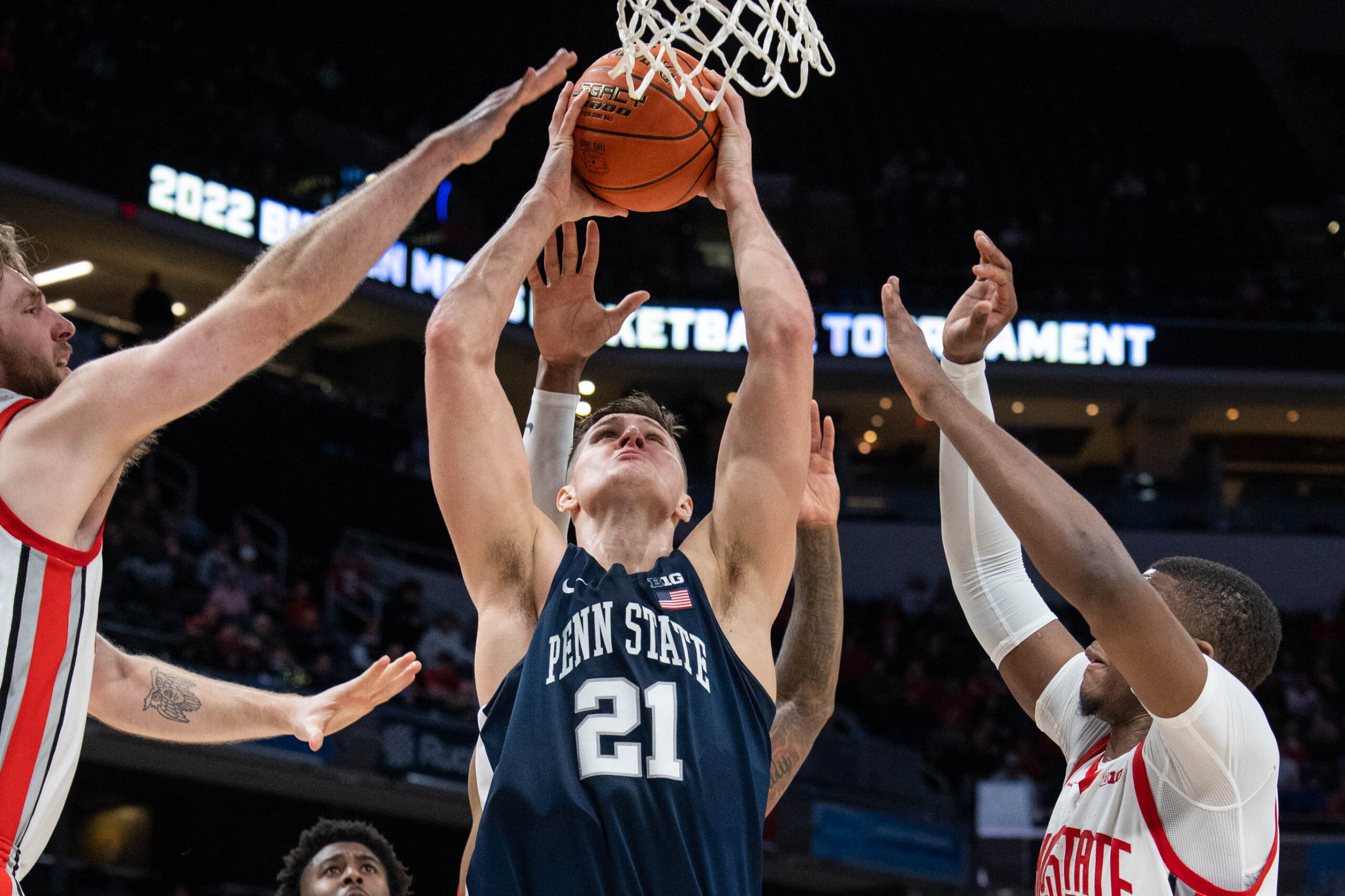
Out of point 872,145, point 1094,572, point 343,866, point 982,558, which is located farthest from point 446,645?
point 872,145

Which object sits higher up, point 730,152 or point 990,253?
point 730,152

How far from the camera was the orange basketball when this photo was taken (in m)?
3.39

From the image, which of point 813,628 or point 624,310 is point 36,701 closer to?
point 624,310

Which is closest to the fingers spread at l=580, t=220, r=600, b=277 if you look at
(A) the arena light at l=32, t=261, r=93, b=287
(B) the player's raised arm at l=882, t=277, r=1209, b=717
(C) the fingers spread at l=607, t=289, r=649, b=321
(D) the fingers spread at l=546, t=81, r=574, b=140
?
(C) the fingers spread at l=607, t=289, r=649, b=321

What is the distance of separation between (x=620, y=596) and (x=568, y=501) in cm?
53

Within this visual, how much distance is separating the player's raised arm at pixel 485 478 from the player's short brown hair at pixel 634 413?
37 centimetres

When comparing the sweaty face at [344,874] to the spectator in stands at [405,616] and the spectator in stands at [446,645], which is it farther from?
the spectator in stands at [405,616]

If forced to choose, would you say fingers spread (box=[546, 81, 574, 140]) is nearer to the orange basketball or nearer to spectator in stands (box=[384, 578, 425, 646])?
the orange basketball

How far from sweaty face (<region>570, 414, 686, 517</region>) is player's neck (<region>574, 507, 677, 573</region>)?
3cm

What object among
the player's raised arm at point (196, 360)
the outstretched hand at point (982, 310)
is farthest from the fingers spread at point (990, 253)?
the player's raised arm at point (196, 360)

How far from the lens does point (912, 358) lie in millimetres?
2992

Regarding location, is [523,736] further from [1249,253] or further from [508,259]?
[1249,253]

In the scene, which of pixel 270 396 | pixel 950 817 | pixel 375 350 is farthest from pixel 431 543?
pixel 950 817

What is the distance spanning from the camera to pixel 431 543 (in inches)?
643
